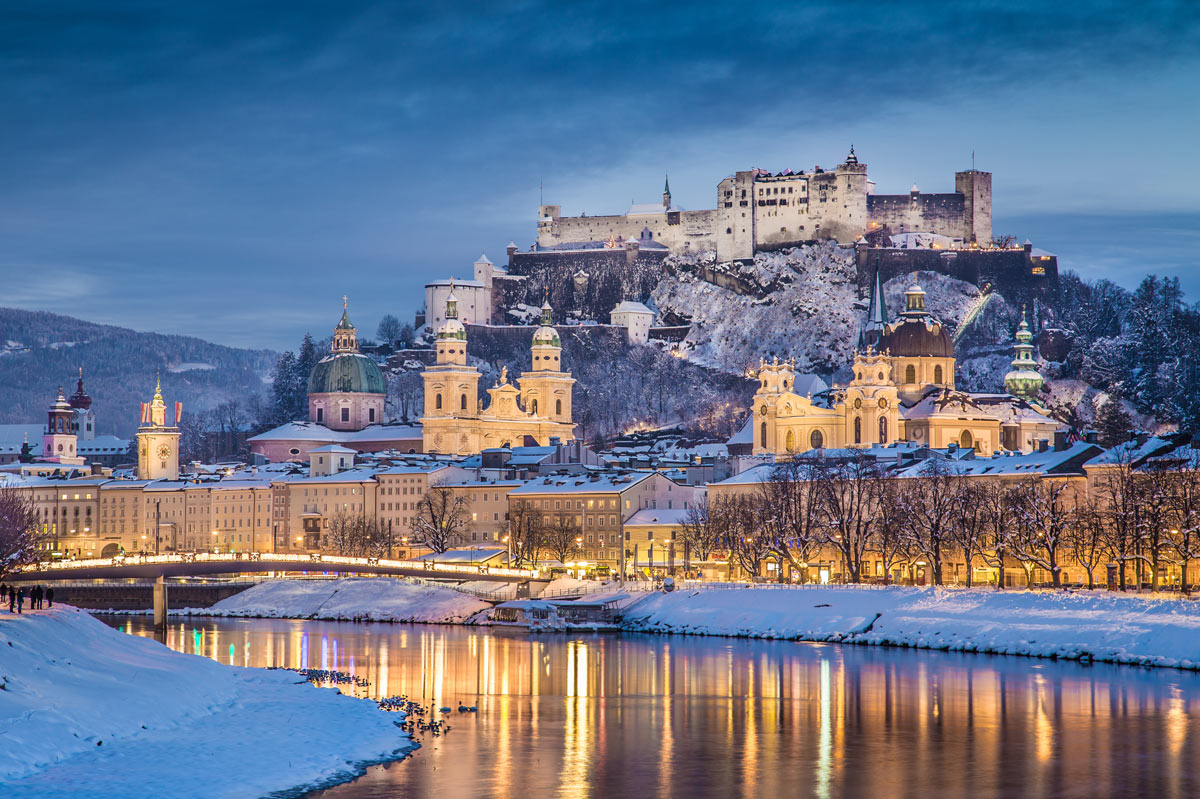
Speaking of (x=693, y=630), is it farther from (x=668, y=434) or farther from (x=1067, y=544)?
(x=668, y=434)

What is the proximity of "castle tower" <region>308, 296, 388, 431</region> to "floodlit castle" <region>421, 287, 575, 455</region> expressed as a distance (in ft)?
34.9

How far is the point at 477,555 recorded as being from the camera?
10019 cm

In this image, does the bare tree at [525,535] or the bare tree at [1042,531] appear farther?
the bare tree at [525,535]

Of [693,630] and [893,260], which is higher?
[893,260]

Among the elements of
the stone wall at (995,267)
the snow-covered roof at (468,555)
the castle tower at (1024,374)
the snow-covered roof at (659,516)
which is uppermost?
the stone wall at (995,267)

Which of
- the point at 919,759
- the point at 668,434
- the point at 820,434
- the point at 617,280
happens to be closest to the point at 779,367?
the point at 820,434

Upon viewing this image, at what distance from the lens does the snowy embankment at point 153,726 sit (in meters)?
31.2

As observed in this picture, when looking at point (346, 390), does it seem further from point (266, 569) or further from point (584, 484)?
point (266, 569)

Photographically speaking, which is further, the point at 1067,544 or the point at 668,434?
the point at 668,434

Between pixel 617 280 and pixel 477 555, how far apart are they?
73.3 metres

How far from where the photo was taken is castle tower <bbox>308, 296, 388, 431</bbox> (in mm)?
155625

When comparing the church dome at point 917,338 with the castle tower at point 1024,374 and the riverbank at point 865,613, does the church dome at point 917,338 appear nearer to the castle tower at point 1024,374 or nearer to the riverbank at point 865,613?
the castle tower at point 1024,374

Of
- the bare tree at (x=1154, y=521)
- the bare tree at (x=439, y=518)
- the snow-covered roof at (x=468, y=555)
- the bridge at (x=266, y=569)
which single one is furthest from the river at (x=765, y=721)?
the bare tree at (x=439, y=518)

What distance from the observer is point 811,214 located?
163375mm
